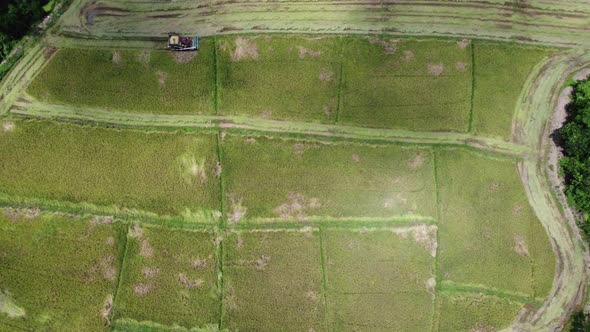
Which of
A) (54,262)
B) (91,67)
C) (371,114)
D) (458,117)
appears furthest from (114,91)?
(458,117)

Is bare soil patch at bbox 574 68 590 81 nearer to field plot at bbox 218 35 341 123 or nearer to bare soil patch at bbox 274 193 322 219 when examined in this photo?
field plot at bbox 218 35 341 123

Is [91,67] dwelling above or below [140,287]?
above

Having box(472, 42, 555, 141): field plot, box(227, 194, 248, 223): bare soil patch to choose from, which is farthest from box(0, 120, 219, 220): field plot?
box(472, 42, 555, 141): field plot

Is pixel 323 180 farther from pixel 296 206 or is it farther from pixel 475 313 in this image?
pixel 475 313

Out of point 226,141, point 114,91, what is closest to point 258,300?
point 226,141

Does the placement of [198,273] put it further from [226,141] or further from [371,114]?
[371,114]

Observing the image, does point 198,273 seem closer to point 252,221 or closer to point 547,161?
point 252,221

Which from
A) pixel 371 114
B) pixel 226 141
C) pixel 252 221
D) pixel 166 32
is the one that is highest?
pixel 166 32
